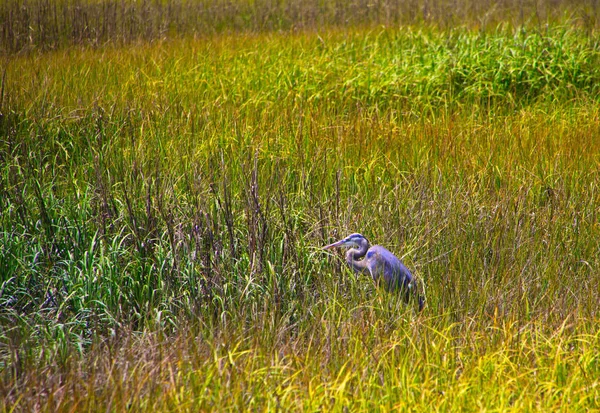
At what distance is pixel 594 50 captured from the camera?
6172 mm

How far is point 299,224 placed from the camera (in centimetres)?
372

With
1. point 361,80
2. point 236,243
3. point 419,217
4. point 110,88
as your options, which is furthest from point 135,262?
point 361,80

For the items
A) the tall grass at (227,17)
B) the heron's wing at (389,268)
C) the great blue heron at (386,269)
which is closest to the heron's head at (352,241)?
the great blue heron at (386,269)

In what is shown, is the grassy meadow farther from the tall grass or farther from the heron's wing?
the tall grass

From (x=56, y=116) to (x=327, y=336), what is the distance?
2940 millimetres

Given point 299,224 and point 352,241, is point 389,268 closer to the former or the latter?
point 352,241

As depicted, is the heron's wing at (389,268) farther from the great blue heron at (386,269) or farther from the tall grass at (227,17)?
the tall grass at (227,17)

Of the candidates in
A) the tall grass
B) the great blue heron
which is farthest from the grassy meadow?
the tall grass

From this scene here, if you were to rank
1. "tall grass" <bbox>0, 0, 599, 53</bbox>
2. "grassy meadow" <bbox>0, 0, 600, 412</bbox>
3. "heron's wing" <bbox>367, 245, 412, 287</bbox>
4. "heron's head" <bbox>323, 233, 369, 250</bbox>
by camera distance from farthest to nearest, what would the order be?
"tall grass" <bbox>0, 0, 599, 53</bbox>, "heron's head" <bbox>323, 233, 369, 250</bbox>, "heron's wing" <bbox>367, 245, 412, 287</bbox>, "grassy meadow" <bbox>0, 0, 600, 412</bbox>

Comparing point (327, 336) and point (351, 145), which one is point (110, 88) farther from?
point (327, 336)

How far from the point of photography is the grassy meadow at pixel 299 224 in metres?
2.41

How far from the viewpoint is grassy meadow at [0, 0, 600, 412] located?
7.92ft

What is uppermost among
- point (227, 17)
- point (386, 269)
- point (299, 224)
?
point (227, 17)

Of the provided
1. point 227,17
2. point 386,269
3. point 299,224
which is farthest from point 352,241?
point 227,17
